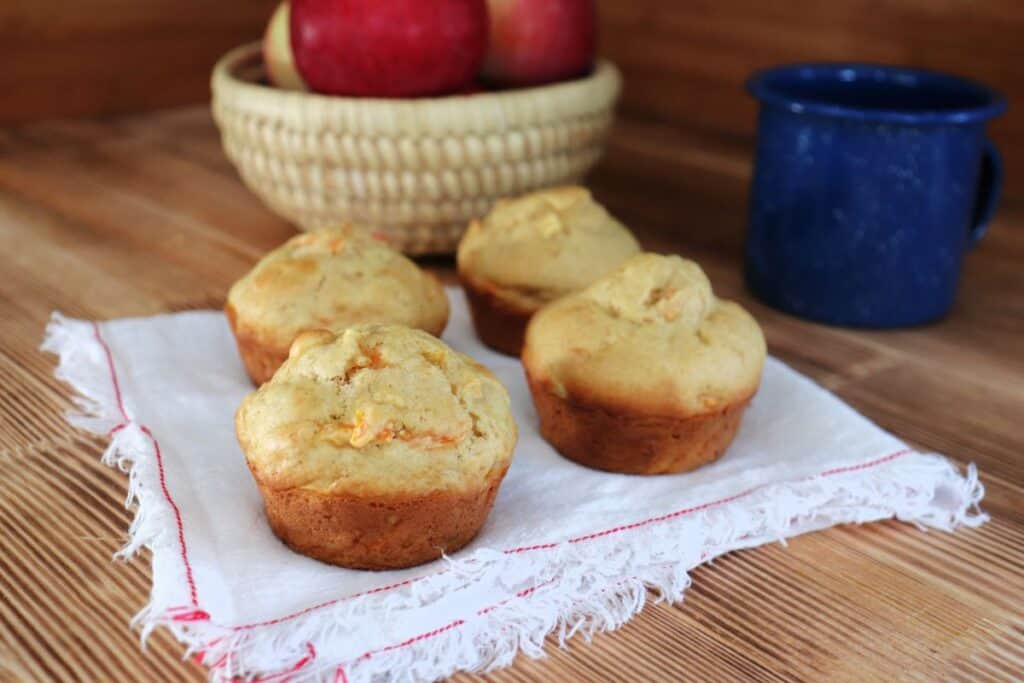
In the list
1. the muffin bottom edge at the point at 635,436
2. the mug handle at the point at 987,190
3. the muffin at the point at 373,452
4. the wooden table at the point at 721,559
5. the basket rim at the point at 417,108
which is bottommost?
the wooden table at the point at 721,559

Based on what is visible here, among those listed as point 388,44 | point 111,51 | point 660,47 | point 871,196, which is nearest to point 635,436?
point 871,196

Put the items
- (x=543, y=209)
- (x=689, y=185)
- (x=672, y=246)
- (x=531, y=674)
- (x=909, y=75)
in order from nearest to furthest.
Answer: (x=531, y=674) < (x=543, y=209) < (x=909, y=75) < (x=672, y=246) < (x=689, y=185)

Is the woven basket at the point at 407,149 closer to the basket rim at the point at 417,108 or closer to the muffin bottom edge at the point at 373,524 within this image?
the basket rim at the point at 417,108

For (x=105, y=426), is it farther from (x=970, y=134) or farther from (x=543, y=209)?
(x=970, y=134)

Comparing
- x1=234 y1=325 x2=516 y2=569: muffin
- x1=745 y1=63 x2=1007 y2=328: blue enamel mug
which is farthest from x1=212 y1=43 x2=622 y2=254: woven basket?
x1=234 y1=325 x2=516 y2=569: muffin

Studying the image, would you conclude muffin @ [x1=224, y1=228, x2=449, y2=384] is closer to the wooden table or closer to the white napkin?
the white napkin

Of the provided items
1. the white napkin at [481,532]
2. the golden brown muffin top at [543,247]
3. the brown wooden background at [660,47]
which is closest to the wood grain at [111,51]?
the brown wooden background at [660,47]

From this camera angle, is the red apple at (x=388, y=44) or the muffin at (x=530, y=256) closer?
the muffin at (x=530, y=256)


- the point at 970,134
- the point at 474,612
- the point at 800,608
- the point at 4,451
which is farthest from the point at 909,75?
the point at 4,451

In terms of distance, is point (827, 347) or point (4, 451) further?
point (827, 347)
